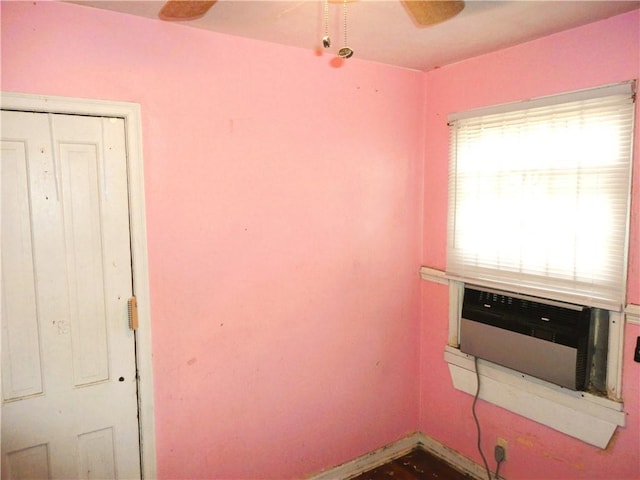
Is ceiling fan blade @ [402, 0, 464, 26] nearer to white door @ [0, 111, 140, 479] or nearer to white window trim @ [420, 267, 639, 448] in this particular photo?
white door @ [0, 111, 140, 479]

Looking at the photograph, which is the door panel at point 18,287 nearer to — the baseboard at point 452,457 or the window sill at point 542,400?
the window sill at point 542,400

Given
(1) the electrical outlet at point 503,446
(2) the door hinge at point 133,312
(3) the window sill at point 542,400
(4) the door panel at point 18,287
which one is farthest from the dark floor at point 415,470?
(4) the door panel at point 18,287

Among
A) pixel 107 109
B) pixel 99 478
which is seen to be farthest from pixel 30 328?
pixel 107 109

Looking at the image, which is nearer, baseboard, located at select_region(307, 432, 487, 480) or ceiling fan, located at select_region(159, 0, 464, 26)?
ceiling fan, located at select_region(159, 0, 464, 26)

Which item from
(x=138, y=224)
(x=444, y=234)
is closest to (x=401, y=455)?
(x=444, y=234)

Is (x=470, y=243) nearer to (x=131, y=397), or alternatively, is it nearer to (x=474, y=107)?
(x=474, y=107)

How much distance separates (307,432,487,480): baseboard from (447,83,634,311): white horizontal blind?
1.17 m

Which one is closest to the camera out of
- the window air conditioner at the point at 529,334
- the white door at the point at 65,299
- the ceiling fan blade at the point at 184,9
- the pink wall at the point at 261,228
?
the ceiling fan blade at the point at 184,9

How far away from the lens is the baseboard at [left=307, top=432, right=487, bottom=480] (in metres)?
2.62

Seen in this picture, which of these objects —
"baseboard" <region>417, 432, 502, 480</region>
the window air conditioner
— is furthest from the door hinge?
"baseboard" <region>417, 432, 502, 480</region>

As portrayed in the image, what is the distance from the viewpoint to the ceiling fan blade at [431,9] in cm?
140

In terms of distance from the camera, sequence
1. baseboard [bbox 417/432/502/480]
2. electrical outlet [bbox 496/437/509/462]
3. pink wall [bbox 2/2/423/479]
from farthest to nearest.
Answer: baseboard [bbox 417/432/502/480]
electrical outlet [bbox 496/437/509/462]
pink wall [bbox 2/2/423/479]

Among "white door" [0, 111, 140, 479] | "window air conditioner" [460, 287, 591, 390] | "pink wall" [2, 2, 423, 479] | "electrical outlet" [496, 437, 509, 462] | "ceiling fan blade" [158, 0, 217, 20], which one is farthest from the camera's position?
"electrical outlet" [496, 437, 509, 462]

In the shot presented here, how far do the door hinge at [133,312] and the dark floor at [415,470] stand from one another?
1686 mm
